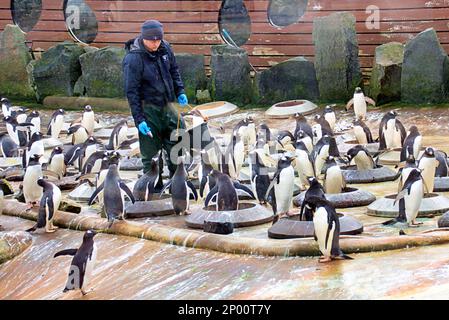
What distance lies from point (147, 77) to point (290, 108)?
5.75 meters

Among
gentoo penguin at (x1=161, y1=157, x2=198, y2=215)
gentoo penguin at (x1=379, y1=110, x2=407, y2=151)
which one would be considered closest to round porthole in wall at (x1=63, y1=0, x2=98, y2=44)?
gentoo penguin at (x1=379, y1=110, x2=407, y2=151)

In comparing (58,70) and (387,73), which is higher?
(387,73)

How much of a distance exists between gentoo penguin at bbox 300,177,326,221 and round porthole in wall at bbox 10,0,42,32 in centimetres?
1178

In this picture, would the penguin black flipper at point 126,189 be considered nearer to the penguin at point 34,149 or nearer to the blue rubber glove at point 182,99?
the blue rubber glove at point 182,99

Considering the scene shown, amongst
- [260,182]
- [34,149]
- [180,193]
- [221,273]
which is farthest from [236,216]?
[34,149]

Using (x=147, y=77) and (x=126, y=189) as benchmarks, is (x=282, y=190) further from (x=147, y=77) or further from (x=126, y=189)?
(x=147, y=77)

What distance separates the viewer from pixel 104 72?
17203mm

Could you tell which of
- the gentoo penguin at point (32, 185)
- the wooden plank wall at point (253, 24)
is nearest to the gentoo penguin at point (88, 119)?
the wooden plank wall at point (253, 24)

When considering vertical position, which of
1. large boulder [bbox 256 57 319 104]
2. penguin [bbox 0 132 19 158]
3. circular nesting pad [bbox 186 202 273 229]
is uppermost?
large boulder [bbox 256 57 319 104]

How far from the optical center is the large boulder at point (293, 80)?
15.7 m

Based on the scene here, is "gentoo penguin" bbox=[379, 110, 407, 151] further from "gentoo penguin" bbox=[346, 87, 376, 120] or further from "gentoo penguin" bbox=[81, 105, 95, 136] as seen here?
"gentoo penguin" bbox=[81, 105, 95, 136]

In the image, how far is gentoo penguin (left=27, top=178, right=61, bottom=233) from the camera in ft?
29.0

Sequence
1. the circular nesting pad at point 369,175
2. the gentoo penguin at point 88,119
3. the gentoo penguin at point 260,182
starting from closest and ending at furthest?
the gentoo penguin at point 260,182, the circular nesting pad at point 369,175, the gentoo penguin at point 88,119

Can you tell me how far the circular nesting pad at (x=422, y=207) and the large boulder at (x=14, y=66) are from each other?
418 inches
